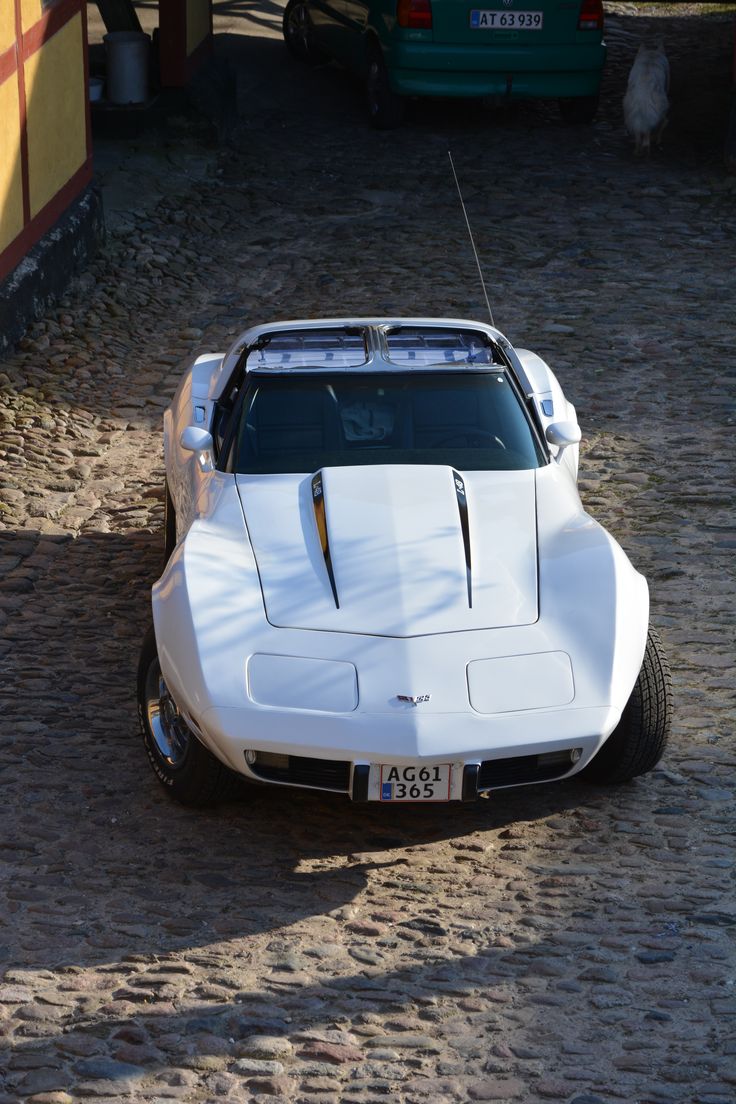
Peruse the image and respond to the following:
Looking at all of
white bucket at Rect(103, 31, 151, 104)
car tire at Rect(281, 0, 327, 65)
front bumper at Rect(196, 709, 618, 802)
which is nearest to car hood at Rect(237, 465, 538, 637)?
front bumper at Rect(196, 709, 618, 802)

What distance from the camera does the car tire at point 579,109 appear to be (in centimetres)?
1598

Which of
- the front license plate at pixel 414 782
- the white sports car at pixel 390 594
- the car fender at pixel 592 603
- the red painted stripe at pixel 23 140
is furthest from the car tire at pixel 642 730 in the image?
the red painted stripe at pixel 23 140

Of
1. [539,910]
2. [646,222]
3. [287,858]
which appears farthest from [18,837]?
[646,222]

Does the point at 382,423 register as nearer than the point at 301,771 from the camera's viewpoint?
No

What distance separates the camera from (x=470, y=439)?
6.67 metres

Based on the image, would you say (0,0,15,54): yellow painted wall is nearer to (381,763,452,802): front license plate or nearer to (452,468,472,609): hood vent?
(452,468,472,609): hood vent

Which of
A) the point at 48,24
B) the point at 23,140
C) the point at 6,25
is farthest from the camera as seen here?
the point at 48,24

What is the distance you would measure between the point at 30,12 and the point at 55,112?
2.76 feet

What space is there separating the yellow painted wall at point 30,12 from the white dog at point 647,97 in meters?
6.18

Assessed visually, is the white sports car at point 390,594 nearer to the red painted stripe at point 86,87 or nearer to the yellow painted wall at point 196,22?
the red painted stripe at point 86,87

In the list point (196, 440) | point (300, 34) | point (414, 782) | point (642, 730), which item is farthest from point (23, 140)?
point (300, 34)

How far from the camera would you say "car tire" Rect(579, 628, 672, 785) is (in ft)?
19.2

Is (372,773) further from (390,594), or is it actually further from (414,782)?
(390,594)

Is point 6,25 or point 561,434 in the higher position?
point 6,25
